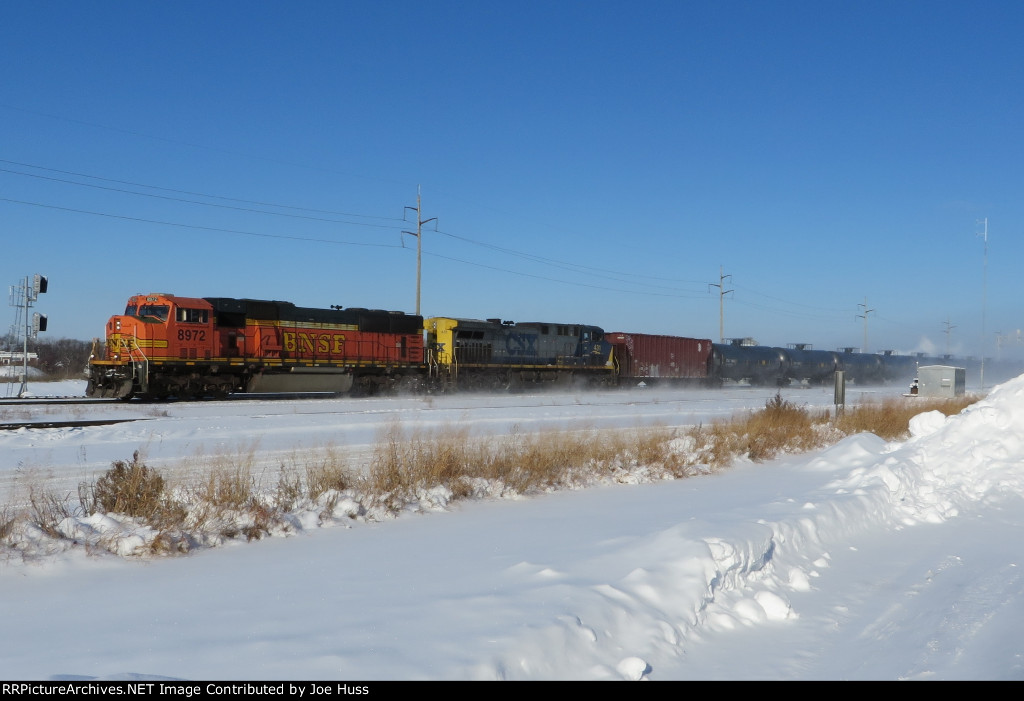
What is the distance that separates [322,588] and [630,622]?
2.08 metres

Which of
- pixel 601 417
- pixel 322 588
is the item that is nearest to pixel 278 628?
pixel 322 588

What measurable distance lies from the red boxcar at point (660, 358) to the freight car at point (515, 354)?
1.12 meters

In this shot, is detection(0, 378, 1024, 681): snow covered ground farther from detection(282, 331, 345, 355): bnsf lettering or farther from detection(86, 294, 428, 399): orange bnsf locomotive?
detection(282, 331, 345, 355): bnsf lettering

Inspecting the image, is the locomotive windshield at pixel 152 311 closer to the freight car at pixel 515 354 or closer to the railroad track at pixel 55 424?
the railroad track at pixel 55 424

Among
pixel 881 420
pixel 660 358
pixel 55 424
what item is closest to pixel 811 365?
pixel 660 358

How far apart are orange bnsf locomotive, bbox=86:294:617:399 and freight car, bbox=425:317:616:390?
5 cm

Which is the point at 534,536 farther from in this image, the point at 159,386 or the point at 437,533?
the point at 159,386

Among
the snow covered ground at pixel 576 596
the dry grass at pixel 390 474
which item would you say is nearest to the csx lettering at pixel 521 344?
the dry grass at pixel 390 474

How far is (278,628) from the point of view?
436cm

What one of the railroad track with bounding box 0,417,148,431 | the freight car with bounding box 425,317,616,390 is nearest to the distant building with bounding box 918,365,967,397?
the freight car with bounding box 425,317,616,390

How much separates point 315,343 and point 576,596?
24163mm

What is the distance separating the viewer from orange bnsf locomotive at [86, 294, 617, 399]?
78.1 feet

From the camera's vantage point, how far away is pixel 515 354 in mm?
33969

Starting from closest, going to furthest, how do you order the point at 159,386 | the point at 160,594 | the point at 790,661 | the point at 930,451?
the point at 790,661
the point at 160,594
the point at 930,451
the point at 159,386
